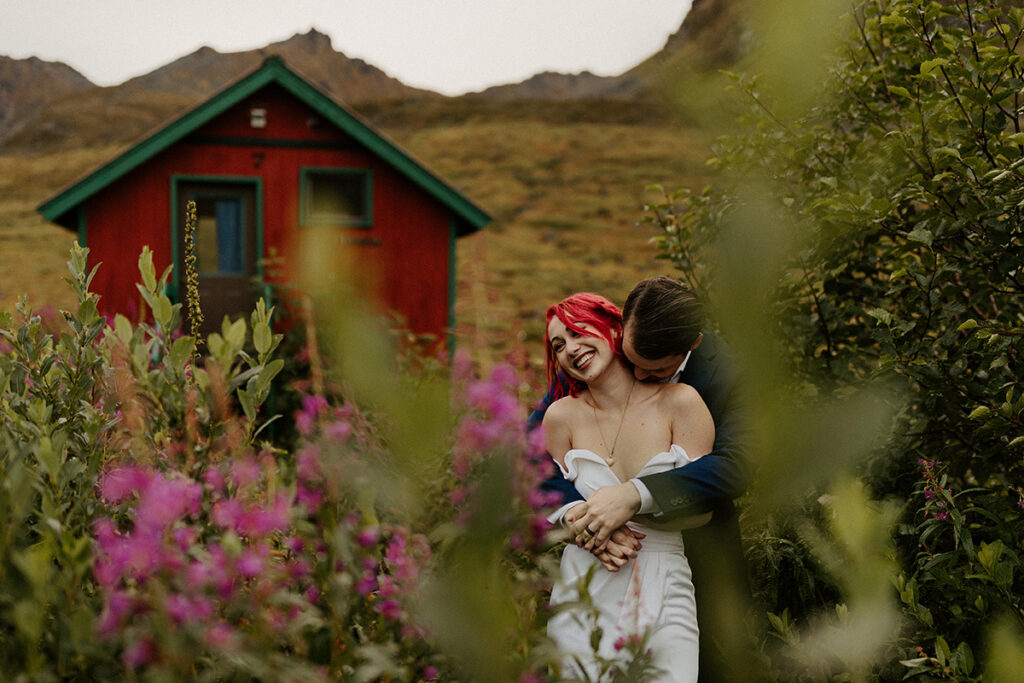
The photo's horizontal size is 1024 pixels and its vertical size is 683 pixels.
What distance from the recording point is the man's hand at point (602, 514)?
1.70m

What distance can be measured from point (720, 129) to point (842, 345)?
7.31 feet

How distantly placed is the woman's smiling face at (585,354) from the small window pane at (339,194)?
7421 mm

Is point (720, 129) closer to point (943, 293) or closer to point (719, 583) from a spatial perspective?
point (719, 583)

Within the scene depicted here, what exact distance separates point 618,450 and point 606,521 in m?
0.24

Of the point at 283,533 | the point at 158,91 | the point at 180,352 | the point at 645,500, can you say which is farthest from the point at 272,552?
the point at 158,91

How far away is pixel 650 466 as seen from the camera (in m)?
1.80

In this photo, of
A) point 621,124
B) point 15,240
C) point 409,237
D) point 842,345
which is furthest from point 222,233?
point 621,124

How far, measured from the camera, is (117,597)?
943 millimetres

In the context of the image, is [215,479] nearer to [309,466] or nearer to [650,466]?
[309,466]

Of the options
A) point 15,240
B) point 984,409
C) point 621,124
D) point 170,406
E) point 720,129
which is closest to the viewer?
point 170,406

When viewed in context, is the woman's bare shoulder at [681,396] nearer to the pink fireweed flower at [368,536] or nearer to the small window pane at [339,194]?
the pink fireweed flower at [368,536]

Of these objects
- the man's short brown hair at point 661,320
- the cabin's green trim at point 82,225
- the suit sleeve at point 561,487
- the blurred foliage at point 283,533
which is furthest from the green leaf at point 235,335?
the cabin's green trim at point 82,225

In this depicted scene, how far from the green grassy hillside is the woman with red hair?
14.1 meters

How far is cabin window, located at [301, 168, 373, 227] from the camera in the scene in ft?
29.4
